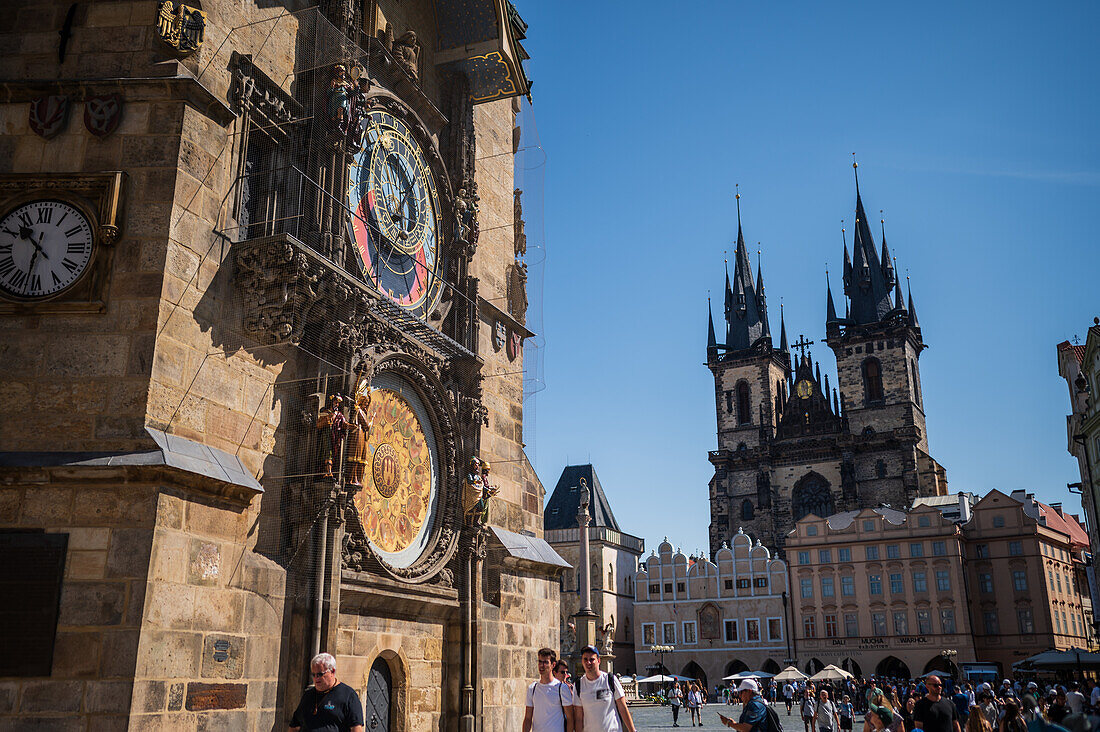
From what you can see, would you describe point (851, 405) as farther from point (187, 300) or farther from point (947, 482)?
point (187, 300)

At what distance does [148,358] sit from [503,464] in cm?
678

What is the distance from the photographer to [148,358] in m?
7.46

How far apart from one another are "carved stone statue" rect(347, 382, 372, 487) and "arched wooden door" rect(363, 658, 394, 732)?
7.68 feet

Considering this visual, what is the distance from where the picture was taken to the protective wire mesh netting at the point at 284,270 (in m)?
8.27

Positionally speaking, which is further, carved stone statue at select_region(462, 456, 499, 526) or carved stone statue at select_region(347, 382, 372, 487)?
carved stone statue at select_region(462, 456, 499, 526)

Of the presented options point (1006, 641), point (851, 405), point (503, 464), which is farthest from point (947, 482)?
point (503, 464)

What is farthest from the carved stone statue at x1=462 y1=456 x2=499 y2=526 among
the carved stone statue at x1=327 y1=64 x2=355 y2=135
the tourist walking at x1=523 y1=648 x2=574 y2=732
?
the tourist walking at x1=523 y1=648 x2=574 y2=732

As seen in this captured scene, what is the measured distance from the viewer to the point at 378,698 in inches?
394

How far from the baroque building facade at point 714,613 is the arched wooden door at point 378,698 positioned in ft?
161

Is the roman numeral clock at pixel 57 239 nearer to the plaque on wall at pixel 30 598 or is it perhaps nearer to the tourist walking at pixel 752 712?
the plaque on wall at pixel 30 598

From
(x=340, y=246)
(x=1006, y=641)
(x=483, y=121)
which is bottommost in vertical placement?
(x=1006, y=641)

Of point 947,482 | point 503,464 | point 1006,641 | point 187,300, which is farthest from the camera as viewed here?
point 947,482

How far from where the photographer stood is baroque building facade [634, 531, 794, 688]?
58062 millimetres

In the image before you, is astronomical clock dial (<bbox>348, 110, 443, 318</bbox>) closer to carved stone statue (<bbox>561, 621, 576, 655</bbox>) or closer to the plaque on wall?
the plaque on wall
